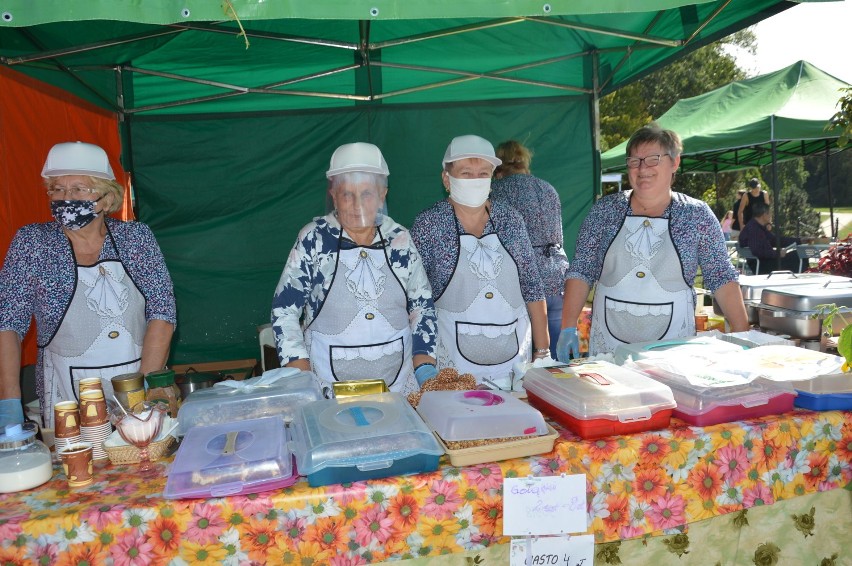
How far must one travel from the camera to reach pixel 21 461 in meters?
1.42

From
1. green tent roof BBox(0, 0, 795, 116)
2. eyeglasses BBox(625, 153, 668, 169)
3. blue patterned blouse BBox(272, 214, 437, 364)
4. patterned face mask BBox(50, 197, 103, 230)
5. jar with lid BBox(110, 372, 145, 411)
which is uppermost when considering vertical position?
green tent roof BBox(0, 0, 795, 116)

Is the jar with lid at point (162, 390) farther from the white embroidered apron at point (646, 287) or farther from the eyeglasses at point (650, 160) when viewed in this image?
the eyeglasses at point (650, 160)

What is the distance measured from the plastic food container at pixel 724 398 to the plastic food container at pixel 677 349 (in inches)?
9.3

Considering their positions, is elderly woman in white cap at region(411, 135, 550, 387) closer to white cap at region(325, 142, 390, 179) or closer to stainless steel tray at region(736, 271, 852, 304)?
white cap at region(325, 142, 390, 179)

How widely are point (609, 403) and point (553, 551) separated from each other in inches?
16.3

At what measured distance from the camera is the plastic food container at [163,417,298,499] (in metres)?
1.35

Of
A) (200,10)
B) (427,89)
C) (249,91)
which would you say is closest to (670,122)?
(427,89)

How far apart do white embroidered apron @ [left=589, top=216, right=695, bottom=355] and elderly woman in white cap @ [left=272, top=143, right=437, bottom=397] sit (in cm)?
97

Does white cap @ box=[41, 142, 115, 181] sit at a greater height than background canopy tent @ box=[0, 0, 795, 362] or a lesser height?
lesser

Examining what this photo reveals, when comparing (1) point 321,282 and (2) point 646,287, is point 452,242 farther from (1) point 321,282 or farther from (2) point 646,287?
(2) point 646,287

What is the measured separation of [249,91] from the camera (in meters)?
4.76

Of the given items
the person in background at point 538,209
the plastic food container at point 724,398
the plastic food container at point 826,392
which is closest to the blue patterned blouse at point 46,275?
the plastic food container at point 724,398

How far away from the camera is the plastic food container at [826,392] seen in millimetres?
1736

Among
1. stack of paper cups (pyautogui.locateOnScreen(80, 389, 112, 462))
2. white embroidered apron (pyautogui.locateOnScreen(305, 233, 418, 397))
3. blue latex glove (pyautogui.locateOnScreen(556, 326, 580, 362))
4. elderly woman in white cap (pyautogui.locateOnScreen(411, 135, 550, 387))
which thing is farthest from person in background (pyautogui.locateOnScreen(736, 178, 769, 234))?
stack of paper cups (pyautogui.locateOnScreen(80, 389, 112, 462))
